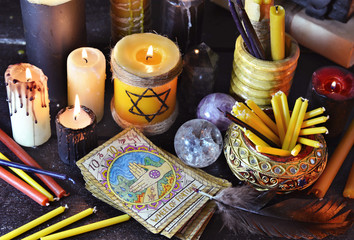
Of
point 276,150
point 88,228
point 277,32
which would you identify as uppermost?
point 277,32

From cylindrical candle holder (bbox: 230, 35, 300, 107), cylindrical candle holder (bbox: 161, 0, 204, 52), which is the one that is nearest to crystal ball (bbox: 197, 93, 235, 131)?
cylindrical candle holder (bbox: 230, 35, 300, 107)

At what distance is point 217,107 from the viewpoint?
90 cm

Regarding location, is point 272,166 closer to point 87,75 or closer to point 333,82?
point 333,82

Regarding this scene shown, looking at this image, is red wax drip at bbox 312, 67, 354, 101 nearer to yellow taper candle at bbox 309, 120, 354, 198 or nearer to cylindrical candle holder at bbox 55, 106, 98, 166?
yellow taper candle at bbox 309, 120, 354, 198

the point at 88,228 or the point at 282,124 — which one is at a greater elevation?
the point at 282,124

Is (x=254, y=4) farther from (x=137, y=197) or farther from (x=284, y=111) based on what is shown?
(x=137, y=197)

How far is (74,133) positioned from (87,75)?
0.10 metres

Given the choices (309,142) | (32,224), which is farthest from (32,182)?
(309,142)

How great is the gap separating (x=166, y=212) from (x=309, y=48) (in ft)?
1.57

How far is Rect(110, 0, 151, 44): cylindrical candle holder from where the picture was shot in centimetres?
95

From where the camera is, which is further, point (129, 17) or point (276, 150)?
point (129, 17)

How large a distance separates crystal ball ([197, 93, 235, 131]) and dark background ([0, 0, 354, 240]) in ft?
0.19

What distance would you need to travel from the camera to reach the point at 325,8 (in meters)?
1.05

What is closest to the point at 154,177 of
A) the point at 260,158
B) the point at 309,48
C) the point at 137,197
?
the point at 137,197
